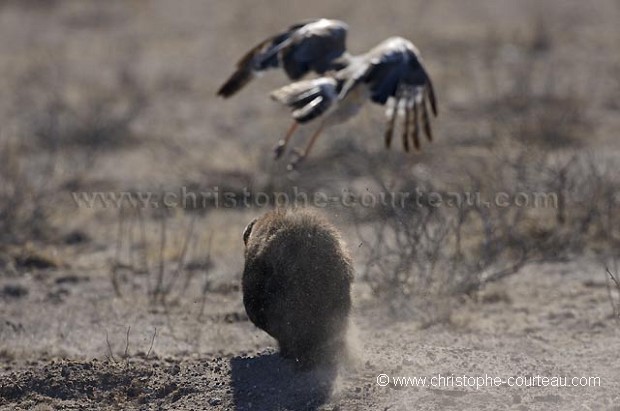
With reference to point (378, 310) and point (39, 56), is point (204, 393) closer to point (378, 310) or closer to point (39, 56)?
point (378, 310)

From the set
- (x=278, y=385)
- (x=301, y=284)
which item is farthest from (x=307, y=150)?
(x=278, y=385)

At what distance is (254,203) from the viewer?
1106cm

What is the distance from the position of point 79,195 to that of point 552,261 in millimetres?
4825

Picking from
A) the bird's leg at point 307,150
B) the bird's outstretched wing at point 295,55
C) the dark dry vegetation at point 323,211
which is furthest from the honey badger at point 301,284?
the bird's outstretched wing at point 295,55

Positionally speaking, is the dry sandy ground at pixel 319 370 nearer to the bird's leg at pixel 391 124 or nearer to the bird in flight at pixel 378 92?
the bird's leg at pixel 391 124

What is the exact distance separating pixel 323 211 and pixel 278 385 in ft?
8.46

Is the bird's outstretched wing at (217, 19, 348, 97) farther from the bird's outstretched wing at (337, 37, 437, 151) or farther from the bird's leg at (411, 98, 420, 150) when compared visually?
the bird's leg at (411, 98, 420, 150)

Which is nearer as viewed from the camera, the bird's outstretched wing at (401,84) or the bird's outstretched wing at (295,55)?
the bird's outstretched wing at (401,84)

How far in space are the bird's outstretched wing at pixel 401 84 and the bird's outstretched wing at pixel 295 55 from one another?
103 cm

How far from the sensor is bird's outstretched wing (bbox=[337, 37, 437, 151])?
7.95 m

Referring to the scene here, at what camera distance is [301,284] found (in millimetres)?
6121

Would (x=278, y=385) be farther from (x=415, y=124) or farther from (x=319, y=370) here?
(x=415, y=124)

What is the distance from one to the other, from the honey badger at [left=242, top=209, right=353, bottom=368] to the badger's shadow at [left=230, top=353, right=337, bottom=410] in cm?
8

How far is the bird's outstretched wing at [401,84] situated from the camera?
795 centimetres
